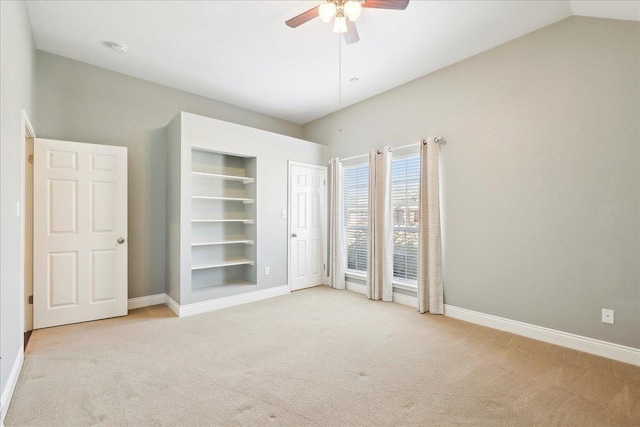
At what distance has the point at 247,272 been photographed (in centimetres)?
458

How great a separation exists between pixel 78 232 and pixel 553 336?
5.13m

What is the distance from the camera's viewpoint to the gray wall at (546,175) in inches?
96.4

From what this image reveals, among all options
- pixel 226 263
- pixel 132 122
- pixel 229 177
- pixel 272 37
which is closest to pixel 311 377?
pixel 226 263

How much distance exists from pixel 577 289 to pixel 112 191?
5062mm

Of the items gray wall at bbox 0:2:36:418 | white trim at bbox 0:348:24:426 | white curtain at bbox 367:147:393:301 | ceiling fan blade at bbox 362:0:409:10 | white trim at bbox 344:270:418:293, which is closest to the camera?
white trim at bbox 0:348:24:426

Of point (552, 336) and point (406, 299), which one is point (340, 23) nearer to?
point (406, 299)

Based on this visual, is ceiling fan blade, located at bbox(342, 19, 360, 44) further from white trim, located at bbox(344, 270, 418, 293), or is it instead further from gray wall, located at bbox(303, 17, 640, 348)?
white trim, located at bbox(344, 270, 418, 293)

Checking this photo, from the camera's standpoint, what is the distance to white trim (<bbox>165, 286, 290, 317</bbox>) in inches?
141

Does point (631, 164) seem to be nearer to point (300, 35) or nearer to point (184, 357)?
point (300, 35)

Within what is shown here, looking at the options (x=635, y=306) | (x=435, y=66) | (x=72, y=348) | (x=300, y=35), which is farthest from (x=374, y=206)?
(x=72, y=348)

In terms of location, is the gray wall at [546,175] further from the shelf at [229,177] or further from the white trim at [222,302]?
the shelf at [229,177]

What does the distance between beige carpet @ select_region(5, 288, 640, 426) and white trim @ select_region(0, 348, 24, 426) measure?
0.15ft

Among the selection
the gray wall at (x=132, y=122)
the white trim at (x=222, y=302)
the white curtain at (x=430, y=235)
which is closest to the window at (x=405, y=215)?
the white curtain at (x=430, y=235)

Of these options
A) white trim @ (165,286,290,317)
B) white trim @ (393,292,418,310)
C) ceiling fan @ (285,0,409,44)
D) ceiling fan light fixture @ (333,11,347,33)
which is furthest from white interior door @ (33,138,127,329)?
white trim @ (393,292,418,310)
